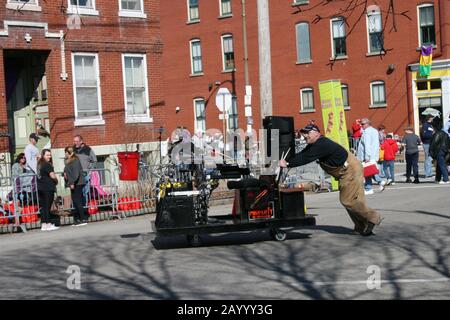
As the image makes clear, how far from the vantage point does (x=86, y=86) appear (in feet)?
75.1

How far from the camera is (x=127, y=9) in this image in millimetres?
24094

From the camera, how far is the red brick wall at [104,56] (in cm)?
2175

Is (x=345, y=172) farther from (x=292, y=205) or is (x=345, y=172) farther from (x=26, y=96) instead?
(x=26, y=96)

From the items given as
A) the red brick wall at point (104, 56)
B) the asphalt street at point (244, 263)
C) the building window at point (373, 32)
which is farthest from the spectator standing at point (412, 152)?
the building window at point (373, 32)

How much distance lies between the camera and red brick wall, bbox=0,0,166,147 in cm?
2175

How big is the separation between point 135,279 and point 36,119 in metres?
14.4

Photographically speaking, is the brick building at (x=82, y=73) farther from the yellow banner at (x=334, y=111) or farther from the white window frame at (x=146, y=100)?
the yellow banner at (x=334, y=111)

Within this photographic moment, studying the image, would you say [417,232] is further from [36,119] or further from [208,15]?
[208,15]

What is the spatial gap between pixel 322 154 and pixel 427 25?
94.3ft

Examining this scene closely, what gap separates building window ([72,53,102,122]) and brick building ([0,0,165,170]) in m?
0.03

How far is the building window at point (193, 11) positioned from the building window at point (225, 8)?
1936 mm

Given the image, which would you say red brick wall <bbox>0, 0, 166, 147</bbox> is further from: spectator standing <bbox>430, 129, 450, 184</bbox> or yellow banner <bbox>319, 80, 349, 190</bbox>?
spectator standing <bbox>430, 129, 450, 184</bbox>

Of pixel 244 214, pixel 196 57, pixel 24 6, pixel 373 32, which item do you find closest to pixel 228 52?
pixel 196 57
